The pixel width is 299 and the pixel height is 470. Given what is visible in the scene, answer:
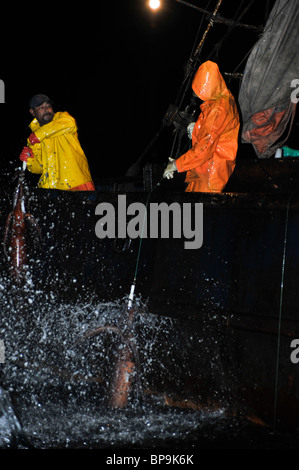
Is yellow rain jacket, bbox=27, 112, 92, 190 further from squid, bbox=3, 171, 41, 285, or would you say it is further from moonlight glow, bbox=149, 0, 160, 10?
moonlight glow, bbox=149, 0, 160, 10

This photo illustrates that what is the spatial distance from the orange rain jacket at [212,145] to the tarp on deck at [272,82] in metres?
0.61

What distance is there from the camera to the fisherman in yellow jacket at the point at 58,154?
6.21m

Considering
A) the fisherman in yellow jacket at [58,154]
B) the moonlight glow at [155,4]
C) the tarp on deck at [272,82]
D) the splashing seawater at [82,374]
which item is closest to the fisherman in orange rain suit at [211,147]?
the tarp on deck at [272,82]

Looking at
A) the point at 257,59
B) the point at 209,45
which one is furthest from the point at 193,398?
the point at 209,45

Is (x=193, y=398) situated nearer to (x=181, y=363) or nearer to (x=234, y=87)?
(x=181, y=363)

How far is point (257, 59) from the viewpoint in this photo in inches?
Result: 240

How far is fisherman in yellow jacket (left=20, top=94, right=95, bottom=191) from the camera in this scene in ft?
20.4

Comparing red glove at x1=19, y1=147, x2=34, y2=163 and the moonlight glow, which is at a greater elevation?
the moonlight glow

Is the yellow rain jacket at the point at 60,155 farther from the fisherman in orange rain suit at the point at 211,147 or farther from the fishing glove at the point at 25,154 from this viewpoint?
the fisherman in orange rain suit at the point at 211,147

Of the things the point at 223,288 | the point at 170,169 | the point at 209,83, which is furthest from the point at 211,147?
the point at 223,288

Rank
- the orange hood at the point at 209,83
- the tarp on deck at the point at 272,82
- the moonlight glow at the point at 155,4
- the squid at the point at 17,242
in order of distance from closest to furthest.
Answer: the squid at the point at 17,242
the orange hood at the point at 209,83
the tarp on deck at the point at 272,82
the moonlight glow at the point at 155,4

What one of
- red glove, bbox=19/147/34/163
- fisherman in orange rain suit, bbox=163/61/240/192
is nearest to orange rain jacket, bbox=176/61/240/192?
fisherman in orange rain suit, bbox=163/61/240/192

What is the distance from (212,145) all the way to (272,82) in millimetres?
1249
